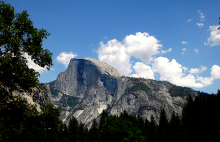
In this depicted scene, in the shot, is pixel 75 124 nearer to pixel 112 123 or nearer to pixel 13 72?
pixel 112 123

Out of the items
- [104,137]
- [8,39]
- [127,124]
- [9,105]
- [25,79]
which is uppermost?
[8,39]

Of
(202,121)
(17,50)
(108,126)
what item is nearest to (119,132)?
(108,126)

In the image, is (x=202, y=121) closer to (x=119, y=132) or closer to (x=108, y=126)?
(x=119, y=132)

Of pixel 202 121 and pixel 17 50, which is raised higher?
pixel 17 50

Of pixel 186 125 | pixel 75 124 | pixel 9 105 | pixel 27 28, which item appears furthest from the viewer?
pixel 75 124

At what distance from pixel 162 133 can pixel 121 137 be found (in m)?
54.1

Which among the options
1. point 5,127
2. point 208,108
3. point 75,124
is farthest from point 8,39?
point 75,124

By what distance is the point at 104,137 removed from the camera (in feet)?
102

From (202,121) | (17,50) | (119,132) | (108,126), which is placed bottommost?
(119,132)

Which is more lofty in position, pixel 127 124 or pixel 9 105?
pixel 9 105

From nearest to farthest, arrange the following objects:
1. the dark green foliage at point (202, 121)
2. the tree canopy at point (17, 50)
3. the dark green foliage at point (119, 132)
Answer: the tree canopy at point (17, 50)
the dark green foliage at point (119, 132)
the dark green foliage at point (202, 121)

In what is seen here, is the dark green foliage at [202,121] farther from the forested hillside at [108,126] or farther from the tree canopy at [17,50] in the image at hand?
the tree canopy at [17,50]

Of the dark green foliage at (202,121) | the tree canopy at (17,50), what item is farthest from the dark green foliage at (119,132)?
the dark green foliage at (202,121)

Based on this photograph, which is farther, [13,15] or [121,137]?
[121,137]
